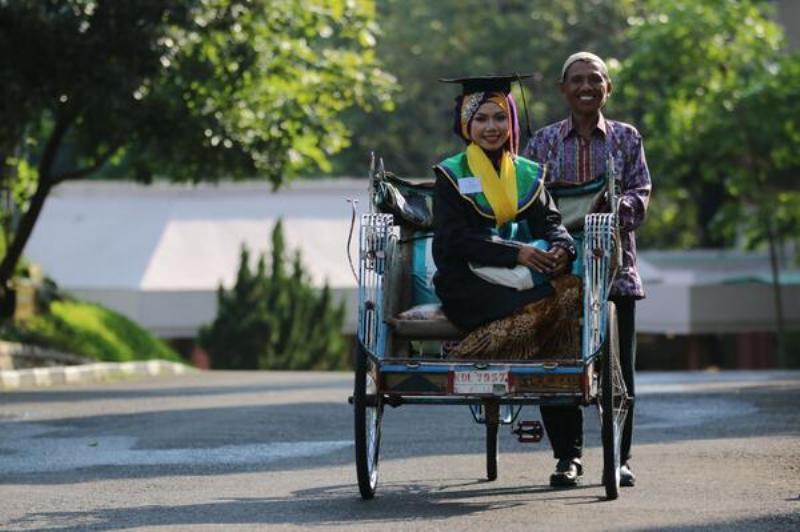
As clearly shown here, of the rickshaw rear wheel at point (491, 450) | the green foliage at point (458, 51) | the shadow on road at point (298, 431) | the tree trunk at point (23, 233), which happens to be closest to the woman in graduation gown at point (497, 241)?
the rickshaw rear wheel at point (491, 450)

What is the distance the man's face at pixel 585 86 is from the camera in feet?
34.9

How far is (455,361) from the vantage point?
952cm

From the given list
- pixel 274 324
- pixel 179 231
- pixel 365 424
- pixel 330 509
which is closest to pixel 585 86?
pixel 365 424

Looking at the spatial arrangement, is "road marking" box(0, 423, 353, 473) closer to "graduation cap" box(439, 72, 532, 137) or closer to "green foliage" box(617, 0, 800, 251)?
"graduation cap" box(439, 72, 532, 137)

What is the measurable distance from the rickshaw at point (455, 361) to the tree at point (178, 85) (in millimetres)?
12939

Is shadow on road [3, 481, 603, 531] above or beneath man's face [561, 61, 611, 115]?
beneath

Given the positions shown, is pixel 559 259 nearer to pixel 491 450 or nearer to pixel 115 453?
pixel 491 450

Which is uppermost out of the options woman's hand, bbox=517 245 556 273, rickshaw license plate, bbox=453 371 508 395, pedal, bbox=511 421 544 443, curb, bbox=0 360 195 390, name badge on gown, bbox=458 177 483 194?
name badge on gown, bbox=458 177 483 194

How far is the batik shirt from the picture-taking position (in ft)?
34.9

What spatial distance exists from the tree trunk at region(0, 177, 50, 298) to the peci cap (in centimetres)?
1607

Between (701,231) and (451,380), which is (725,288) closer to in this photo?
(701,231)

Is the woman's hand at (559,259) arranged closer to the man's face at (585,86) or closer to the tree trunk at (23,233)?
the man's face at (585,86)

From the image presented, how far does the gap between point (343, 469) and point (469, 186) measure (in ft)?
8.40

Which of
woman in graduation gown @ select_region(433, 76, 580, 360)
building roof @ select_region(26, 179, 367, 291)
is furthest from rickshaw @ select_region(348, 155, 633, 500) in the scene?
building roof @ select_region(26, 179, 367, 291)
